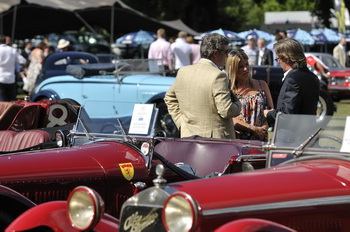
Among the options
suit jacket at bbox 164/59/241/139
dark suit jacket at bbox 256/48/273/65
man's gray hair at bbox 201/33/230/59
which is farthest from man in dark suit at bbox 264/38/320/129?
dark suit jacket at bbox 256/48/273/65

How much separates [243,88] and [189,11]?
1249 inches

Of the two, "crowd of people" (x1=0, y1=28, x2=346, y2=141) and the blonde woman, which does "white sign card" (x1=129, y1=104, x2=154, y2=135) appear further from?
the blonde woman

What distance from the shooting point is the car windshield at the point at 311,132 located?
413cm

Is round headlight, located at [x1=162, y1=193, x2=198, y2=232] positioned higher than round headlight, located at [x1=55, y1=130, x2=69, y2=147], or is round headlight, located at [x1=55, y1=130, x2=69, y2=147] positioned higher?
round headlight, located at [x1=162, y1=193, x2=198, y2=232]

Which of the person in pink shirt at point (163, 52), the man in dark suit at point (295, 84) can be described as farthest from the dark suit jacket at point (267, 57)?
the man in dark suit at point (295, 84)

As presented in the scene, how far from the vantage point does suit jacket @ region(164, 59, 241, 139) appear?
5.77 m

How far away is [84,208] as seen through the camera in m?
3.66

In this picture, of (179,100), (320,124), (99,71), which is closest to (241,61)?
(179,100)

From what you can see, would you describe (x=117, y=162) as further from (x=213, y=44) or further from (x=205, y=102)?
(x=213, y=44)

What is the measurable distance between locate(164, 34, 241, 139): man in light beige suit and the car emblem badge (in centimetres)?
109

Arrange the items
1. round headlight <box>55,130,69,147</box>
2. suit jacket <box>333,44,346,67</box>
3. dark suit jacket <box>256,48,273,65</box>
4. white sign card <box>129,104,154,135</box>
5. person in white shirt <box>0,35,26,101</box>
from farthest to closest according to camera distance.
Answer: suit jacket <box>333,44,346,67</box> → dark suit jacket <box>256,48,273,65</box> → person in white shirt <box>0,35,26,101</box> → round headlight <box>55,130,69,147</box> → white sign card <box>129,104,154,135</box>

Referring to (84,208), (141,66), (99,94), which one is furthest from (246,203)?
(141,66)

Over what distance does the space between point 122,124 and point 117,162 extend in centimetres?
53

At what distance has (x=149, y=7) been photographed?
127 ft
